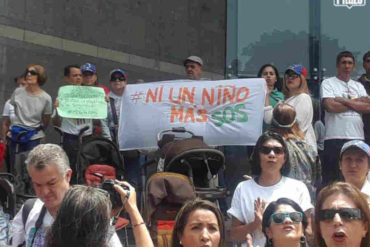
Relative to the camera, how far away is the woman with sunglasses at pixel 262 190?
5711 mm

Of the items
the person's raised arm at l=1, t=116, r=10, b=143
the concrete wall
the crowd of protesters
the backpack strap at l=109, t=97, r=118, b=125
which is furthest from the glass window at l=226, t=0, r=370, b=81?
the person's raised arm at l=1, t=116, r=10, b=143

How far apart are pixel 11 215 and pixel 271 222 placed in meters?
2.54

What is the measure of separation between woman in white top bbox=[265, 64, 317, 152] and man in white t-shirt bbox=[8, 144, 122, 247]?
12.5 feet

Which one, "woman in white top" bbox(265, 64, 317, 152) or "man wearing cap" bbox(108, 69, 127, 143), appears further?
"man wearing cap" bbox(108, 69, 127, 143)

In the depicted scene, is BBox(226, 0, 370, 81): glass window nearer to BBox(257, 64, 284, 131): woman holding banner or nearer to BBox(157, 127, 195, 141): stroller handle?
BBox(257, 64, 284, 131): woman holding banner

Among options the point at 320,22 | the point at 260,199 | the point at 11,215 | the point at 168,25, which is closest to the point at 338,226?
the point at 260,199

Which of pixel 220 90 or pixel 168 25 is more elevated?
pixel 168 25

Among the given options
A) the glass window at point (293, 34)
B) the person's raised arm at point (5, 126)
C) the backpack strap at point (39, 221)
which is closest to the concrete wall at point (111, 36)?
the person's raised arm at point (5, 126)

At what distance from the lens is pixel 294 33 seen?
1059 cm

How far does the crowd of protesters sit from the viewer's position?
4012 millimetres

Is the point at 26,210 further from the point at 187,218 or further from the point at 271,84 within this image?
the point at 271,84

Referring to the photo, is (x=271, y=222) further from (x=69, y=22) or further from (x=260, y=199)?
(x=69, y=22)

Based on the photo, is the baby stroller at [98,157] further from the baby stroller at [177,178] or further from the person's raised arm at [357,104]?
the person's raised arm at [357,104]

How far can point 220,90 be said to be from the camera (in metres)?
8.74
